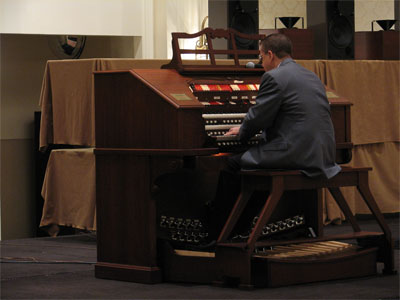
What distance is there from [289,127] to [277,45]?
0.49 meters

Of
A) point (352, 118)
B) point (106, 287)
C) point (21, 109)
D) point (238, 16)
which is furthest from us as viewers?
point (21, 109)

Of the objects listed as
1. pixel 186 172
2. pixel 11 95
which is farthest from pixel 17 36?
pixel 186 172

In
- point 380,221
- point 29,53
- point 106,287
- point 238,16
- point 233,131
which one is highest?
point 238,16

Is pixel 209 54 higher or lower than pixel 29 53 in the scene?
lower

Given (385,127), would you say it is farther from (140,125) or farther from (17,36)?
(17,36)

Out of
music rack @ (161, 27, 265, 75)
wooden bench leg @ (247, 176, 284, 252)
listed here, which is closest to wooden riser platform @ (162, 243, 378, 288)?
wooden bench leg @ (247, 176, 284, 252)

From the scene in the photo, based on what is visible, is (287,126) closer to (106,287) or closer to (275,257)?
(275,257)

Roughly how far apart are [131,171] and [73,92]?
1.87 m

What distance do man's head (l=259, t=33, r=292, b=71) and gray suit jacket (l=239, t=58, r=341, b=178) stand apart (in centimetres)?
18

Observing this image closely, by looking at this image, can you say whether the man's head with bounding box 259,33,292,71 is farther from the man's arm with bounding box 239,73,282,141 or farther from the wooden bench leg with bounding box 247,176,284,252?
the wooden bench leg with bounding box 247,176,284,252

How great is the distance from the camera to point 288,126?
14.0 feet

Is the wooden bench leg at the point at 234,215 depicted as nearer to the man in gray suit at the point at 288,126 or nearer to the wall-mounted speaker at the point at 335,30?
the man in gray suit at the point at 288,126

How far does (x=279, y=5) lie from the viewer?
11195mm

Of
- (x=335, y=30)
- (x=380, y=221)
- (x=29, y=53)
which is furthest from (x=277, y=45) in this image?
(x=29, y=53)
